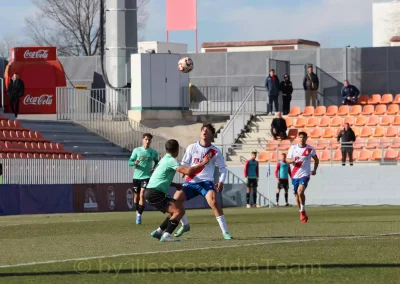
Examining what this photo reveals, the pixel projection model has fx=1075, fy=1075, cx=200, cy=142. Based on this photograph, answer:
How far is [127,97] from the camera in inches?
1816

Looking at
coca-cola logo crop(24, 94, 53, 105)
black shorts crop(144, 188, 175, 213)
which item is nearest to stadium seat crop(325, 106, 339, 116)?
coca-cola logo crop(24, 94, 53, 105)

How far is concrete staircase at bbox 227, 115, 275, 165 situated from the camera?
4206 centimetres

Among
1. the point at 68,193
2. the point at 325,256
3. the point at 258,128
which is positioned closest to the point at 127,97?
the point at 258,128

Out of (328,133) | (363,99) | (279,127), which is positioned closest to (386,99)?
(363,99)

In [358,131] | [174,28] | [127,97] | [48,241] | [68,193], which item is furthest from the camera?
[174,28]

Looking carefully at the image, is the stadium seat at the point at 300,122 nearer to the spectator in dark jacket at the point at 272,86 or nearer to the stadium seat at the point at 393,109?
the spectator in dark jacket at the point at 272,86

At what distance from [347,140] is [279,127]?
3528 millimetres

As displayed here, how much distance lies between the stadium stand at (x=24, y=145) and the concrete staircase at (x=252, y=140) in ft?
22.0

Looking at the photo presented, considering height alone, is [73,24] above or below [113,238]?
above

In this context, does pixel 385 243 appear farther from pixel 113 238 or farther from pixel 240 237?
pixel 113 238

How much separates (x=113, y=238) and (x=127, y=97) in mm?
29302

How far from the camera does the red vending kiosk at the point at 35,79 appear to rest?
4516 cm

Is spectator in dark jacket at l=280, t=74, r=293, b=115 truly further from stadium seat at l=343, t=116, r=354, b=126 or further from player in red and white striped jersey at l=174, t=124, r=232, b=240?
player in red and white striped jersey at l=174, t=124, r=232, b=240

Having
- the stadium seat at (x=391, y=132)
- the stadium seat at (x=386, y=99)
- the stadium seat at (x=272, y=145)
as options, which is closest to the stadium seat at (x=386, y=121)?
the stadium seat at (x=391, y=132)
